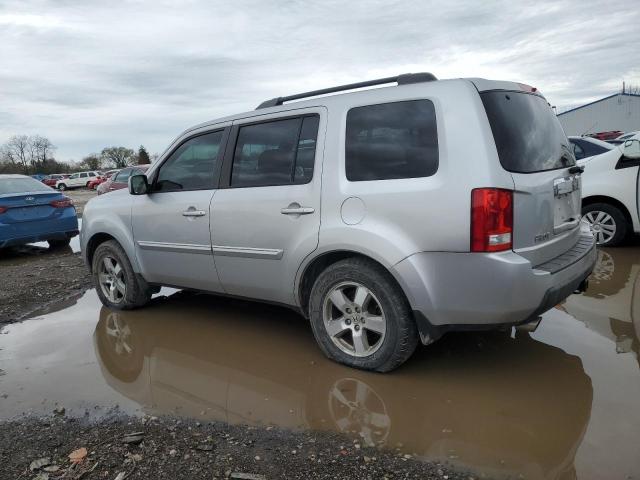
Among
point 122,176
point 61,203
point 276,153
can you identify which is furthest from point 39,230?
point 122,176

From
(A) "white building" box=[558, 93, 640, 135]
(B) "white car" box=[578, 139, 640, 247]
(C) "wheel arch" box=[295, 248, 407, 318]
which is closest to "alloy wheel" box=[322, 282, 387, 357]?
(C) "wheel arch" box=[295, 248, 407, 318]

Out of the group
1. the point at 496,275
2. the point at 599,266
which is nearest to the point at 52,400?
the point at 496,275

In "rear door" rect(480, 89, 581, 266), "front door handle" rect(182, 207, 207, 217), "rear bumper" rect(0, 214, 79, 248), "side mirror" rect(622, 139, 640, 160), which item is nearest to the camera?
"rear door" rect(480, 89, 581, 266)

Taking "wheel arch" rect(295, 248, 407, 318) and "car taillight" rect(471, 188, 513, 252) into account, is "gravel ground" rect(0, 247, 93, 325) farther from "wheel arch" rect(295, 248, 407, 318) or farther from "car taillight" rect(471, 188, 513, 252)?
"car taillight" rect(471, 188, 513, 252)

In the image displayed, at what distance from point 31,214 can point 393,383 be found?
8028mm

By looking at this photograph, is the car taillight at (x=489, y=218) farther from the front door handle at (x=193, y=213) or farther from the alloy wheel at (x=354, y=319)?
the front door handle at (x=193, y=213)

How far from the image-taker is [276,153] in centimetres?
389

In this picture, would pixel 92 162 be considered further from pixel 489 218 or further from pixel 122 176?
pixel 489 218

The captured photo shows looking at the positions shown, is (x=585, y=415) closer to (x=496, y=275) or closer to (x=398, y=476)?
(x=496, y=275)

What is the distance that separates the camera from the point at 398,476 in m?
2.41

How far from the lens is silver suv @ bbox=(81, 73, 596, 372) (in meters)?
2.96

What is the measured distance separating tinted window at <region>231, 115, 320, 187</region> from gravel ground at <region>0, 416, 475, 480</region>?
178 cm

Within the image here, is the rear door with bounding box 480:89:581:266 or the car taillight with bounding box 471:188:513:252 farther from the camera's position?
the rear door with bounding box 480:89:581:266

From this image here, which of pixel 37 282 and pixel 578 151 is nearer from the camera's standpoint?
pixel 37 282
